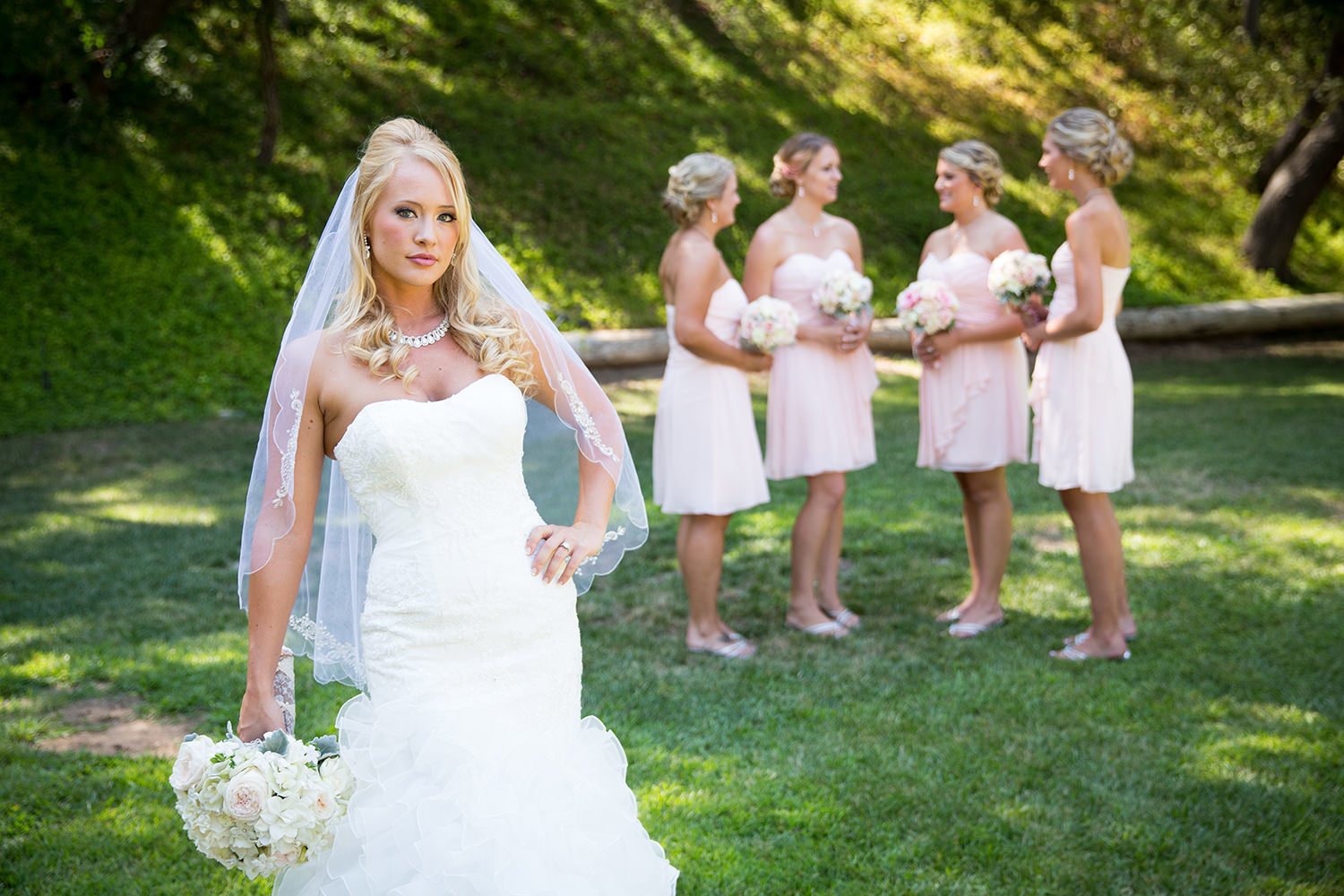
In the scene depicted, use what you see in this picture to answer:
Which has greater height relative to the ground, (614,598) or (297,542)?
(297,542)

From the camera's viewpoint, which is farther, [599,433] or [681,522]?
[681,522]

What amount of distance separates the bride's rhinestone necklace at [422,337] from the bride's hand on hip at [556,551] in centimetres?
54

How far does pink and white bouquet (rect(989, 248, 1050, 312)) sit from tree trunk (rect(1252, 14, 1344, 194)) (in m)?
14.2

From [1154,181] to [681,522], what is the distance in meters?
15.7

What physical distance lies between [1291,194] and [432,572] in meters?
17.7

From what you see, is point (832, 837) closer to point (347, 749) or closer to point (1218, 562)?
point (347, 749)

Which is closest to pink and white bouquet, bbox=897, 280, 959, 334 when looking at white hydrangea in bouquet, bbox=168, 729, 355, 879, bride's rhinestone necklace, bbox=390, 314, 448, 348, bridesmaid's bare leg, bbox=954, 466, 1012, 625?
bridesmaid's bare leg, bbox=954, 466, 1012, 625

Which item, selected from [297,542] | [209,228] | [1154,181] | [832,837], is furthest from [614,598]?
[1154,181]

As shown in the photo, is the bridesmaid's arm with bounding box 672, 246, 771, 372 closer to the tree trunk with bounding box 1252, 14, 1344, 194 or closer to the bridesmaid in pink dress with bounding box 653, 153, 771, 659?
the bridesmaid in pink dress with bounding box 653, 153, 771, 659

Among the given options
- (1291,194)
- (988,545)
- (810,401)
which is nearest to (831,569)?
(988,545)

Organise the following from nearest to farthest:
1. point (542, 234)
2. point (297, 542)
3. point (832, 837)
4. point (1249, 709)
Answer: point (297, 542)
point (832, 837)
point (1249, 709)
point (542, 234)

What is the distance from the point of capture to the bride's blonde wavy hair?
2.78 m

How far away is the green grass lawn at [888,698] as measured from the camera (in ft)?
12.5

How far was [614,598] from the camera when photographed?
21.5 feet
